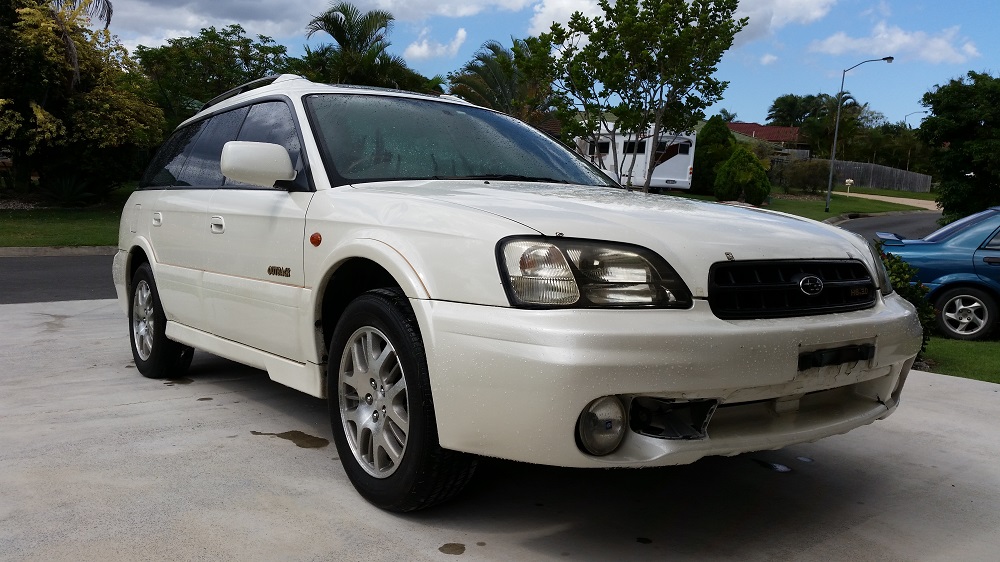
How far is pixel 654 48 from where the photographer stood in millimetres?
19109

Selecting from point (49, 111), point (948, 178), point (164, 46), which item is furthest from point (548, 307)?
point (164, 46)

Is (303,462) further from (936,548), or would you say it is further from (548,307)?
Result: (936,548)

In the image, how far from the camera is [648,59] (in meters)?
18.9

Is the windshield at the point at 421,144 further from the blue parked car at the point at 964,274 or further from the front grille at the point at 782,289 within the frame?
the blue parked car at the point at 964,274

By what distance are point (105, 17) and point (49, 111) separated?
137 inches

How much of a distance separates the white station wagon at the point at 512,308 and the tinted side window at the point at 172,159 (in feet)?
3.82

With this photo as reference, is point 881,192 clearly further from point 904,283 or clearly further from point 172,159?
point 172,159

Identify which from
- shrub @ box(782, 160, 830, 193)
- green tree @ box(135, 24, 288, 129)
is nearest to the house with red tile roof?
shrub @ box(782, 160, 830, 193)

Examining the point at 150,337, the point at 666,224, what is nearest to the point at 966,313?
the point at 666,224

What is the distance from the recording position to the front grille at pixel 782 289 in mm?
2770

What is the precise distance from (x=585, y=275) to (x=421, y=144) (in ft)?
5.09

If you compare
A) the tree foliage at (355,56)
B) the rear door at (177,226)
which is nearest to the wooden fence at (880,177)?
the tree foliage at (355,56)

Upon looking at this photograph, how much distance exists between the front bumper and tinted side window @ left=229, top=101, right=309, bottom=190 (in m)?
1.19

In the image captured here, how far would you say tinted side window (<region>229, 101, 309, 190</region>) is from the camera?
3770 mm
